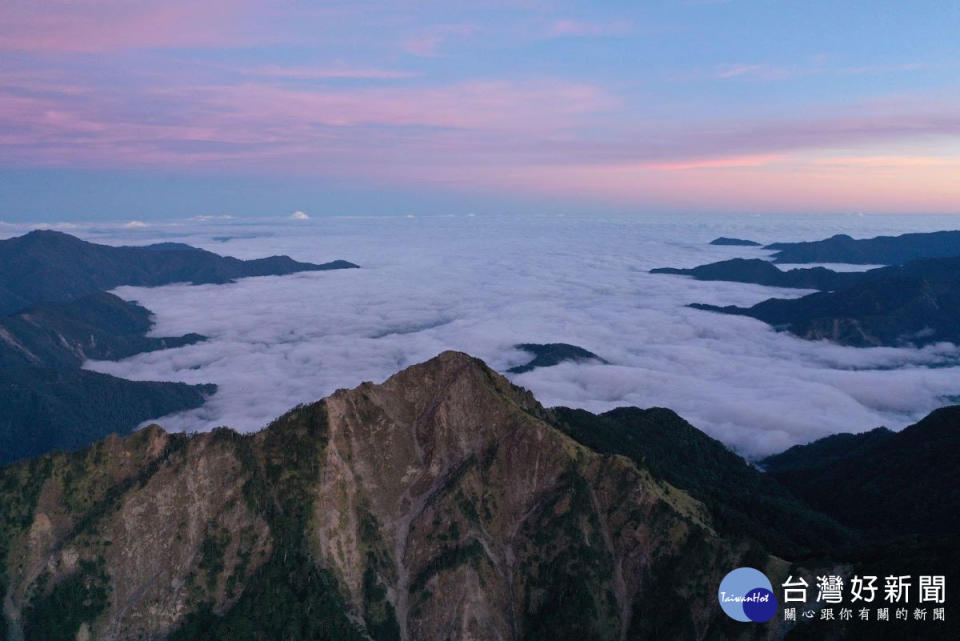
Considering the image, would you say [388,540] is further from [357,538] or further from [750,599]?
[750,599]

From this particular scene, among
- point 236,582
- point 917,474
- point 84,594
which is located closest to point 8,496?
point 84,594

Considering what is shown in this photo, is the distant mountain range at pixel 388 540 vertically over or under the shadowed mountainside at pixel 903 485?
over

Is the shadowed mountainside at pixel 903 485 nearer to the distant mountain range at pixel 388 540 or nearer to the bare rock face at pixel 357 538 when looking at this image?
the distant mountain range at pixel 388 540

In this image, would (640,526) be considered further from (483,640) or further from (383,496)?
(383,496)

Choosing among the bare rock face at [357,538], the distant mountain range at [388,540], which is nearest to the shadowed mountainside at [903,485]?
the distant mountain range at [388,540]

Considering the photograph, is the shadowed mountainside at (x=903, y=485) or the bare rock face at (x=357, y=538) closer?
the bare rock face at (x=357, y=538)

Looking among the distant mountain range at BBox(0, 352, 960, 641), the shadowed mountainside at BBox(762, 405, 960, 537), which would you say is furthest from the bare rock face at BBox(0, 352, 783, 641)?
the shadowed mountainside at BBox(762, 405, 960, 537)
